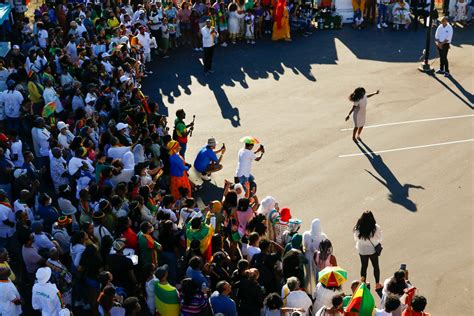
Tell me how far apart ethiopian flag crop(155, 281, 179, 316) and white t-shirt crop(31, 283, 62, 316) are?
1.34 metres

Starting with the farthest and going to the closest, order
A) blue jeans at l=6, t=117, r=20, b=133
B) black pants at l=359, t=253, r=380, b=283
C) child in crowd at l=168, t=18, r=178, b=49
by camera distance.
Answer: child in crowd at l=168, t=18, r=178, b=49, blue jeans at l=6, t=117, r=20, b=133, black pants at l=359, t=253, r=380, b=283

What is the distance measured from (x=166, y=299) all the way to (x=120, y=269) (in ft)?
2.81

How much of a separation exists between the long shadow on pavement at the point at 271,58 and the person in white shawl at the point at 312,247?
345 inches

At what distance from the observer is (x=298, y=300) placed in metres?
9.41

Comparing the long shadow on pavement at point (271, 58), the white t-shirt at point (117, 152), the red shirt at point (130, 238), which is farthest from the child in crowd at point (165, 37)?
the red shirt at point (130, 238)

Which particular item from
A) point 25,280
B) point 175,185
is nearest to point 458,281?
point 175,185

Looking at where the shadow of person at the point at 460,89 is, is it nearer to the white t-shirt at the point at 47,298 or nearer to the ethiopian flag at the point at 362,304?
the ethiopian flag at the point at 362,304

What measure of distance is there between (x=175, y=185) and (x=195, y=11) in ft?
37.3

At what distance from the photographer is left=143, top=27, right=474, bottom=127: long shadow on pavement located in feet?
68.4

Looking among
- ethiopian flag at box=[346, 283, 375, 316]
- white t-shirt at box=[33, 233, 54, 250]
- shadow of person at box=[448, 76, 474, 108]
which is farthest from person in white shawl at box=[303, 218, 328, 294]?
shadow of person at box=[448, 76, 474, 108]

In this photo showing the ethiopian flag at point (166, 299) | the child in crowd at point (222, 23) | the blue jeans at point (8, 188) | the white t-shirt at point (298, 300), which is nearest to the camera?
the white t-shirt at point (298, 300)

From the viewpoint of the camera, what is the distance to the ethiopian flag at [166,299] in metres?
9.61

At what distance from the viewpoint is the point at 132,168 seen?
41.9 ft

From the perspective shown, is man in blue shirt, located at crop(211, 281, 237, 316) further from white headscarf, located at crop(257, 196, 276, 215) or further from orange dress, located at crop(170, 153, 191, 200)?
orange dress, located at crop(170, 153, 191, 200)
